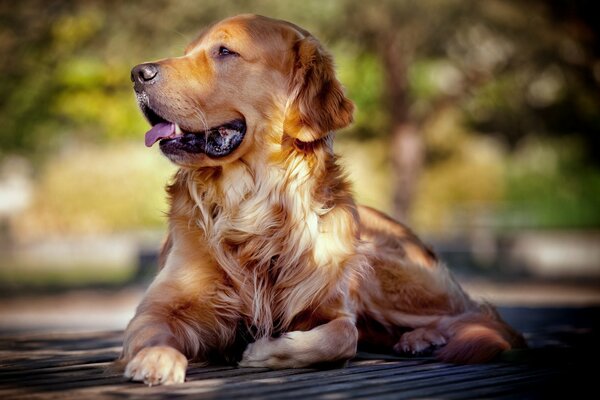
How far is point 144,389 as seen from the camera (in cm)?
324

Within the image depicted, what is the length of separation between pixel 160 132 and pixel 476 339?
1.72 m

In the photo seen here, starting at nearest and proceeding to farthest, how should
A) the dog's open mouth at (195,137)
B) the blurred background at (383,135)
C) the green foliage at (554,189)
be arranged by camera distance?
the dog's open mouth at (195,137) < the blurred background at (383,135) < the green foliage at (554,189)

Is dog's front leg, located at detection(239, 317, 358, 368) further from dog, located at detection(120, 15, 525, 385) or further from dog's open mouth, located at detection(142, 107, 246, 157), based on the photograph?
dog's open mouth, located at detection(142, 107, 246, 157)

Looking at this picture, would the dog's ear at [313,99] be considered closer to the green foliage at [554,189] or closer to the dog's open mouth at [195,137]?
the dog's open mouth at [195,137]

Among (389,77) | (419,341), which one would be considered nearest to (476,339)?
(419,341)

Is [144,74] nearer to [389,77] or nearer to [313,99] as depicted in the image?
[313,99]

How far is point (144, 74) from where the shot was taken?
4.04m

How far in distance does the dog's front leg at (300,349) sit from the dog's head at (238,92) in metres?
0.88

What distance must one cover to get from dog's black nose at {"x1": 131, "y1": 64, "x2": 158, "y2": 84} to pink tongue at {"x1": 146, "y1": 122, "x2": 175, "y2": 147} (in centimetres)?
23

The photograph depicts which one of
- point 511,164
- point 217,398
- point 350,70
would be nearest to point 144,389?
point 217,398

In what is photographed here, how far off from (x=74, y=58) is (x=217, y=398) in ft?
42.3

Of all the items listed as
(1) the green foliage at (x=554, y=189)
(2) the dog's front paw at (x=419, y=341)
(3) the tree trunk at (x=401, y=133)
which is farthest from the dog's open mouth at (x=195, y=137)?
(1) the green foliage at (x=554, y=189)

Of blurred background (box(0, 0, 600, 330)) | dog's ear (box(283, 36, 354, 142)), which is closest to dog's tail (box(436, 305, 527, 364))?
dog's ear (box(283, 36, 354, 142))

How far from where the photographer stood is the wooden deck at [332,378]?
10.4 feet
